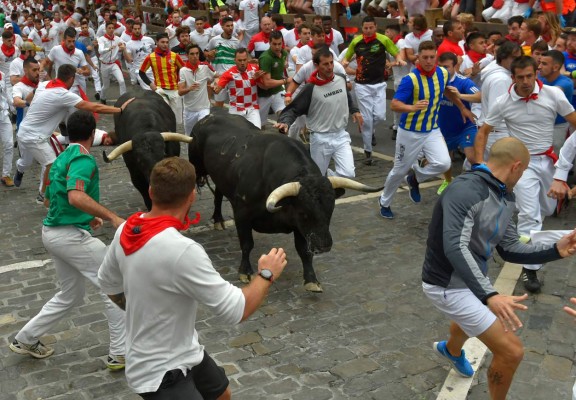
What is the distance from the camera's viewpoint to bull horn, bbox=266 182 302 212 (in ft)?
22.4

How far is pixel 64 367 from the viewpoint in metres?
5.98

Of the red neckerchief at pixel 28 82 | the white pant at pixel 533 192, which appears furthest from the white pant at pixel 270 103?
the white pant at pixel 533 192

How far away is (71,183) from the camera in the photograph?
5.55m

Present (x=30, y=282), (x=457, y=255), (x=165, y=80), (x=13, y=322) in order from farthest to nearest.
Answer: (x=165, y=80)
(x=30, y=282)
(x=13, y=322)
(x=457, y=255)

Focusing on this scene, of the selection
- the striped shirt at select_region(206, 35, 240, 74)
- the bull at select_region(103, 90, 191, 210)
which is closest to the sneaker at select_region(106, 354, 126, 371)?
the bull at select_region(103, 90, 191, 210)

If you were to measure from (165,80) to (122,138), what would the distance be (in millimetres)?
3977

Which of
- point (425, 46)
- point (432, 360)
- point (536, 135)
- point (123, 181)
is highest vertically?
point (425, 46)

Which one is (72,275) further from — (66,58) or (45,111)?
(66,58)

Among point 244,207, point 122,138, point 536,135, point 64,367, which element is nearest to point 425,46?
point 536,135

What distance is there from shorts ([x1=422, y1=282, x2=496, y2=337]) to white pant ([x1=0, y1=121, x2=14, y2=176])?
9070 millimetres

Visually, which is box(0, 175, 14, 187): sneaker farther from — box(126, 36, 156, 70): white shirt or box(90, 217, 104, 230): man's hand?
box(126, 36, 156, 70): white shirt

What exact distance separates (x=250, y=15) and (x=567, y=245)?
1723 centimetres

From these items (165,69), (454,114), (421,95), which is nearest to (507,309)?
(421,95)

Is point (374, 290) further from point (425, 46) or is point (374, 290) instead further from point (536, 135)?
point (425, 46)
